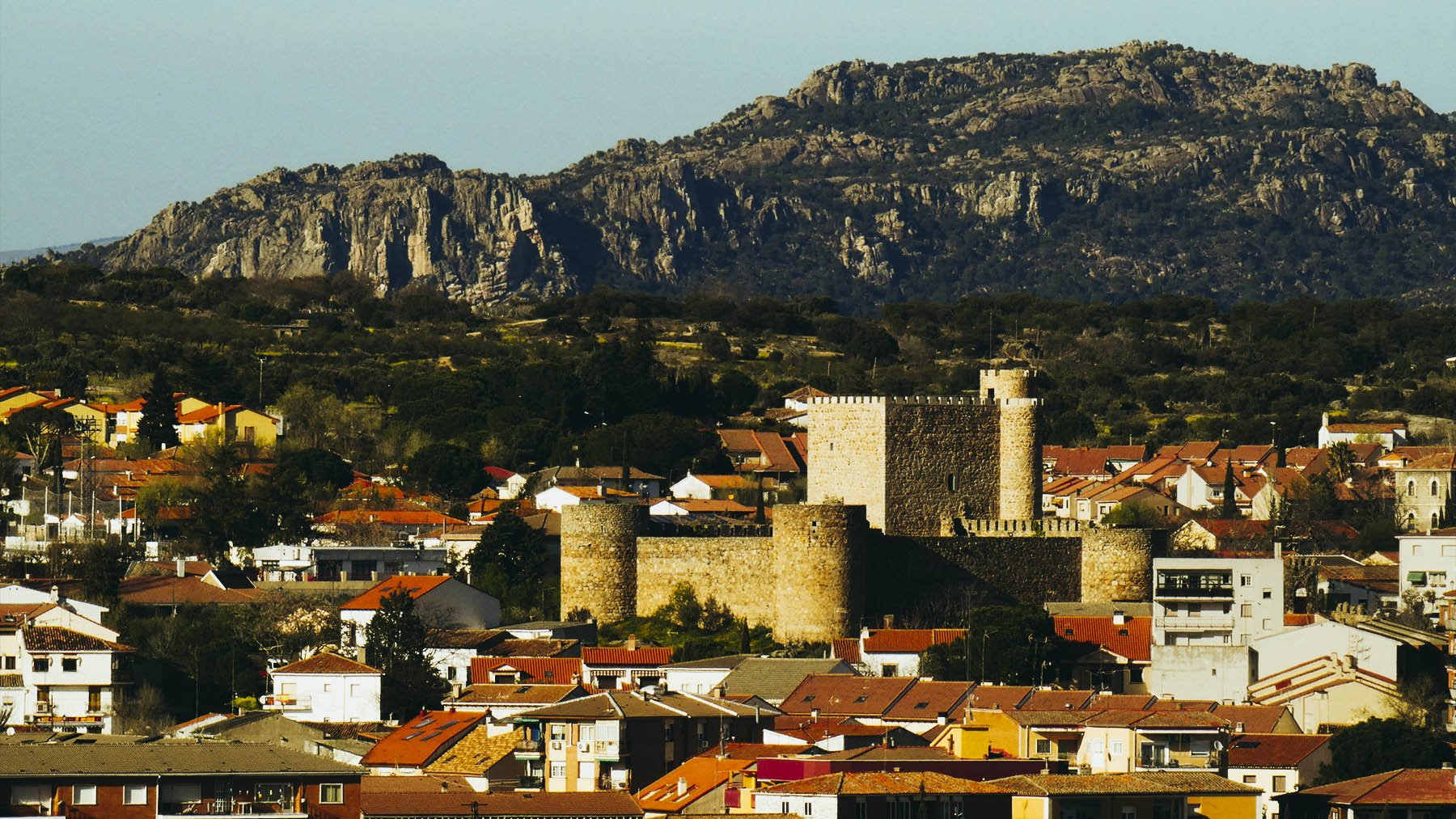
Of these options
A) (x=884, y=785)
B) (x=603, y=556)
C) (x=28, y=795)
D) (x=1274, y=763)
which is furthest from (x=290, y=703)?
(x=1274, y=763)

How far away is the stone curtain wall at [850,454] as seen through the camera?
158ft

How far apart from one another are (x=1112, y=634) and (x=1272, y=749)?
23.1 ft

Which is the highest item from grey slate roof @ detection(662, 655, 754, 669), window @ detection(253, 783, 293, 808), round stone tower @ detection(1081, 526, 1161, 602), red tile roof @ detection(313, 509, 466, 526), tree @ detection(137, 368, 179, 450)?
tree @ detection(137, 368, 179, 450)

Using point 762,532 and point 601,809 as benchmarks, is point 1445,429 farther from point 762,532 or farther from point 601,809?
point 601,809

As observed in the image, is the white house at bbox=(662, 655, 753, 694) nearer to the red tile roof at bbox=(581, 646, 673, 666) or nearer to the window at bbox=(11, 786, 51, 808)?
the red tile roof at bbox=(581, 646, 673, 666)

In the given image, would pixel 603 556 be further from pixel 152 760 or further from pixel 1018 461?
pixel 152 760

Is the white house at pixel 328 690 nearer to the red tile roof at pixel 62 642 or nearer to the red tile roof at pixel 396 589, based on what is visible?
the red tile roof at pixel 62 642

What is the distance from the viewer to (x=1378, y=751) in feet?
128

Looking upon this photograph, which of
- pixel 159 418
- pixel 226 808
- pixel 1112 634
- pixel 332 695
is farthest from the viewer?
pixel 159 418

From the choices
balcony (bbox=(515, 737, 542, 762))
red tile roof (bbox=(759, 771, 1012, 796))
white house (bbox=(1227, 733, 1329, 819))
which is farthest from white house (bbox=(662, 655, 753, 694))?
red tile roof (bbox=(759, 771, 1012, 796))

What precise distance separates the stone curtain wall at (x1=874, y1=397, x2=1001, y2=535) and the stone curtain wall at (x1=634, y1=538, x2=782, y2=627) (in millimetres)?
2359

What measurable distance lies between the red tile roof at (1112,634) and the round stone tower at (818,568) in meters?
3.34

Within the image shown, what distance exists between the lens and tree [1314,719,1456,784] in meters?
38.6

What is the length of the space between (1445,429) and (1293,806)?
170 feet
